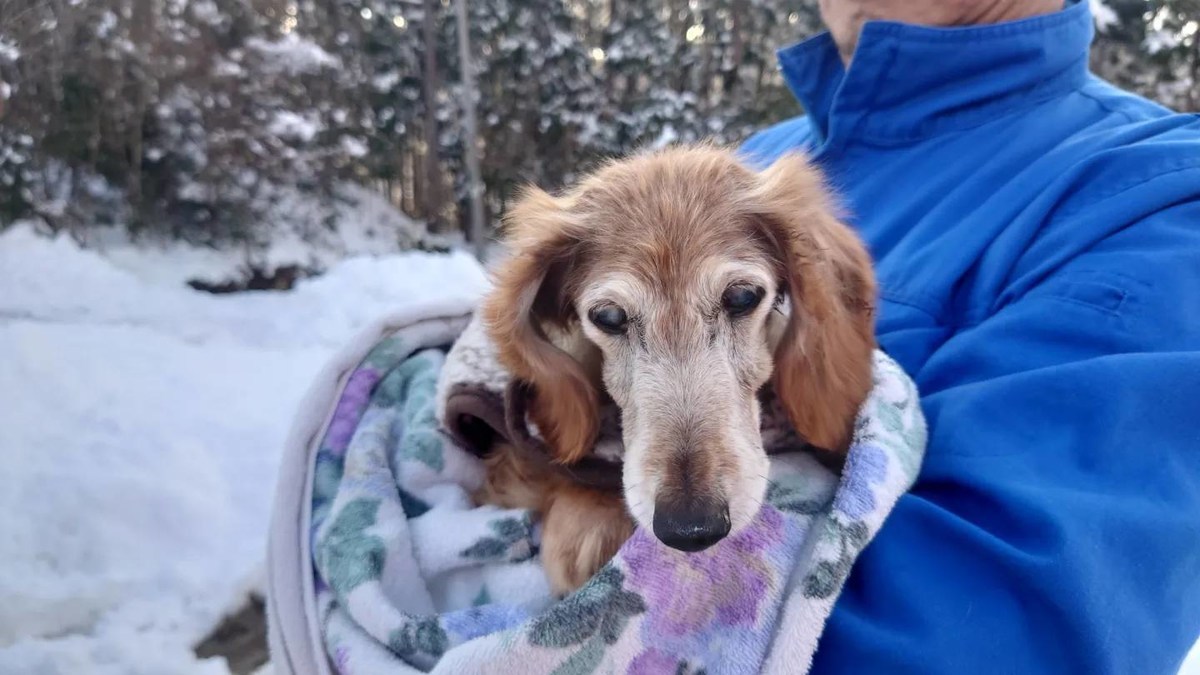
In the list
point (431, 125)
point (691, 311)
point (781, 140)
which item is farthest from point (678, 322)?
point (431, 125)

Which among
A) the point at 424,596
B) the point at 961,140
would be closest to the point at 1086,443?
the point at 961,140

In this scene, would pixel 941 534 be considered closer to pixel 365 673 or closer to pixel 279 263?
pixel 365 673

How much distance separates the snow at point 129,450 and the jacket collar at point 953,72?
0.90 metres

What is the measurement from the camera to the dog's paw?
4.06ft

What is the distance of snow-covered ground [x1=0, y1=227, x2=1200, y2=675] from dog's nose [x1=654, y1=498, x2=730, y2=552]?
36.0 inches

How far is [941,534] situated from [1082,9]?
1151 mm

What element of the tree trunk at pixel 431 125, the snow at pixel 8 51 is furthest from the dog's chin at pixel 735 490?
the tree trunk at pixel 431 125

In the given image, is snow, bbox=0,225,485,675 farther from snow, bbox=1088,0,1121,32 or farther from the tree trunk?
snow, bbox=1088,0,1121,32

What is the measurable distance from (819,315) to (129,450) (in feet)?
7.94

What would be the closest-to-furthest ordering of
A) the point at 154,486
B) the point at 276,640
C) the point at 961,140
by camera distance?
1. the point at 276,640
2. the point at 961,140
3. the point at 154,486

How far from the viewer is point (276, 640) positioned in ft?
4.40

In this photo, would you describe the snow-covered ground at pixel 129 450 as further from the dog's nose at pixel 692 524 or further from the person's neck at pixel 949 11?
the person's neck at pixel 949 11

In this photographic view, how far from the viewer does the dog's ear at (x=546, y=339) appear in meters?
1.31

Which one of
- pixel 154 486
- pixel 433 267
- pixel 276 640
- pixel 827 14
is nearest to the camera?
pixel 276 640
